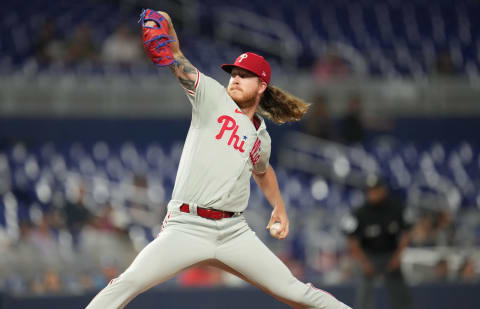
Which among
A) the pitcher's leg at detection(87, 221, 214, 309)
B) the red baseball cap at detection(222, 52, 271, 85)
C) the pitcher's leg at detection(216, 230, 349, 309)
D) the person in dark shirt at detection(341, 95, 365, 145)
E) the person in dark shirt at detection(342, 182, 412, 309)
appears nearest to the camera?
the pitcher's leg at detection(87, 221, 214, 309)

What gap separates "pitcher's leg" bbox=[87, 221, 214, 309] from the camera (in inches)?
141

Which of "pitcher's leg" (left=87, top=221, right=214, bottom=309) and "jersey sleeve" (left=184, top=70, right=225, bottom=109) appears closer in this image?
"pitcher's leg" (left=87, top=221, right=214, bottom=309)

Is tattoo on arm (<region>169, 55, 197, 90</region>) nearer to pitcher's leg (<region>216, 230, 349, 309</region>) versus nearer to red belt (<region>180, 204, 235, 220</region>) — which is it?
red belt (<region>180, 204, 235, 220</region>)

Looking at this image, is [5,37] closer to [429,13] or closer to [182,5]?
[182,5]

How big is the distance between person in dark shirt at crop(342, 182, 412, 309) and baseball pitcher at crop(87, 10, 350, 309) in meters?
2.94

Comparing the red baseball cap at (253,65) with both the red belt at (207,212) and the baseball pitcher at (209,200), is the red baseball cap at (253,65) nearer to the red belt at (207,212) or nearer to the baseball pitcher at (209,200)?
the baseball pitcher at (209,200)

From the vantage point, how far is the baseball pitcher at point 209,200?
12.0ft

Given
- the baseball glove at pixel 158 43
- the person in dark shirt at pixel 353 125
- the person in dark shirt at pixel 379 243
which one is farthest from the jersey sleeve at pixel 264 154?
the person in dark shirt at pixel 353 125

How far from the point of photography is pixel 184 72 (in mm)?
3719

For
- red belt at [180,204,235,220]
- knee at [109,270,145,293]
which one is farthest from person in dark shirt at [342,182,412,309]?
knee at [109,270,145,293]

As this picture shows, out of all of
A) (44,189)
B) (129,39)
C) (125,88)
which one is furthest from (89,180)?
(129,39)

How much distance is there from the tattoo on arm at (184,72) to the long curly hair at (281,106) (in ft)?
2.18

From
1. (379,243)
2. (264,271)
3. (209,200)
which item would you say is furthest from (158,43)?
(379,243)

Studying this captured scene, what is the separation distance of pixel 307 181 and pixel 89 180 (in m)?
2.95
